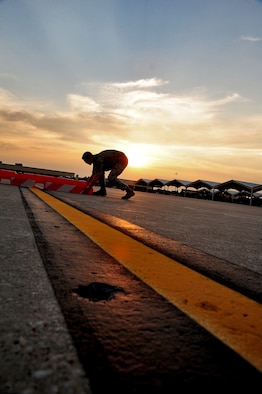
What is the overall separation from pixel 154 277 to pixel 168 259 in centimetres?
41

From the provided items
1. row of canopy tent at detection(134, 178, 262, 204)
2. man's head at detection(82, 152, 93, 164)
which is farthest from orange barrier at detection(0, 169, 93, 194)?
row of canopy tent at detection(134, 178, 262, 204)

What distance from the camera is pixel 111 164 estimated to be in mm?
9336

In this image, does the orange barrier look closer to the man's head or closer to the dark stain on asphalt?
the man's head

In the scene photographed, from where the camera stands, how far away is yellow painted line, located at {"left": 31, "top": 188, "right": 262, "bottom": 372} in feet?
2.56

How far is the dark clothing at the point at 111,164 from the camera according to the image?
29.5 feet

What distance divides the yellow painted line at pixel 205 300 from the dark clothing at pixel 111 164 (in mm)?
7272

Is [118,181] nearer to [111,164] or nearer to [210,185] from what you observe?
[111,164]

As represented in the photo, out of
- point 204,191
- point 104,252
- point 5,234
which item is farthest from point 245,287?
point 204,191

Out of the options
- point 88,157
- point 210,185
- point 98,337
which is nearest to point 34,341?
point 98,337

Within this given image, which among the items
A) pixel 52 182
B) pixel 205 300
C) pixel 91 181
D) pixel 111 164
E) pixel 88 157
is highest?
pixel 88 157

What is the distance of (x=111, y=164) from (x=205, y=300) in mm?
8456

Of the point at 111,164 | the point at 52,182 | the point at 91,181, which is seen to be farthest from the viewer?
the point at 52,182

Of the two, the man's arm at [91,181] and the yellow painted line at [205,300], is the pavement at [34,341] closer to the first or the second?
the yellow painted line at [205,300]

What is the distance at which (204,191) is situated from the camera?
44.0 m
